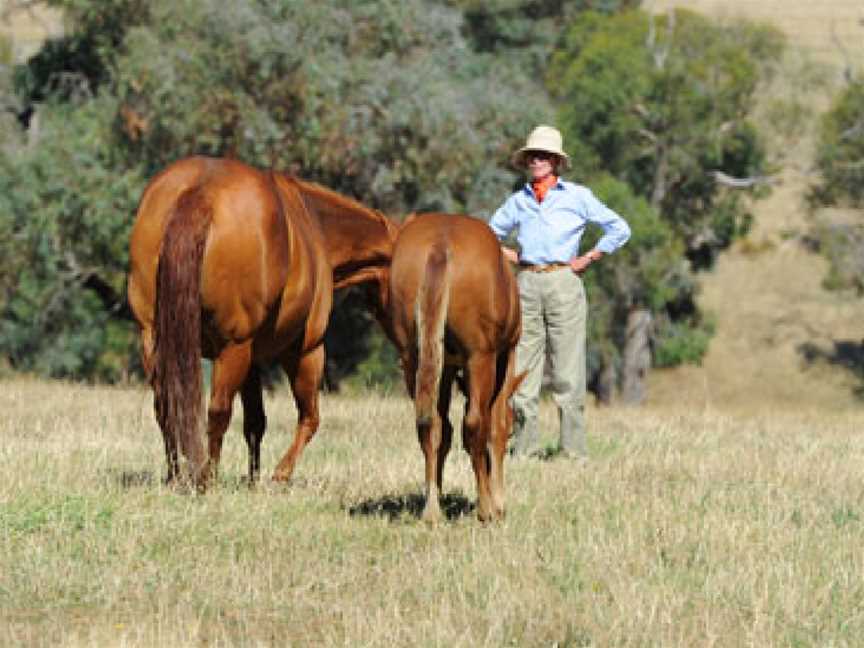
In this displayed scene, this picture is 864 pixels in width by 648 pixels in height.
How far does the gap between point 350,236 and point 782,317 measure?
38930 mm

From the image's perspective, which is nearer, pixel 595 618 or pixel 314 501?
pixel 595 618

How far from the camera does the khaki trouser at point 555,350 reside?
10.4m

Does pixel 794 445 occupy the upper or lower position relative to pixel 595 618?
lower

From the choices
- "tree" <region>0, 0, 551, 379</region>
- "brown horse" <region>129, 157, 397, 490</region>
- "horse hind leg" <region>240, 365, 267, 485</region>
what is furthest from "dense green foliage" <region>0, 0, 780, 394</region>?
"brown horse" <region>129, 157, 397, 490</region>

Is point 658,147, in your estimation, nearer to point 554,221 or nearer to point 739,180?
point 739,180

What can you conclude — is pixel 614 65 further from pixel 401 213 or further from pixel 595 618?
pixel 595 618

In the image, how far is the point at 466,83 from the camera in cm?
2436

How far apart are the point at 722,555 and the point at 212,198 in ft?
10.7

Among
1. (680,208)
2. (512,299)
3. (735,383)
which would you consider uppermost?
(512,299)

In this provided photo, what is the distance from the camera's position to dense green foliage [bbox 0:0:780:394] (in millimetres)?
21422

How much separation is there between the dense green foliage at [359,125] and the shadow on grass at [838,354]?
424 inches

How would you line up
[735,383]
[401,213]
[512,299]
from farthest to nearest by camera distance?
[735,383] → [401,213] → [512,299]

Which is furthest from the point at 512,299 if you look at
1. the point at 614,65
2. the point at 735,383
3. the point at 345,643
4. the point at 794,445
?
the point at 735,383

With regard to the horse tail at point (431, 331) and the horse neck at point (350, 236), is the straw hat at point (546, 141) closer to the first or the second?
the horse neck at point (350, 236)
